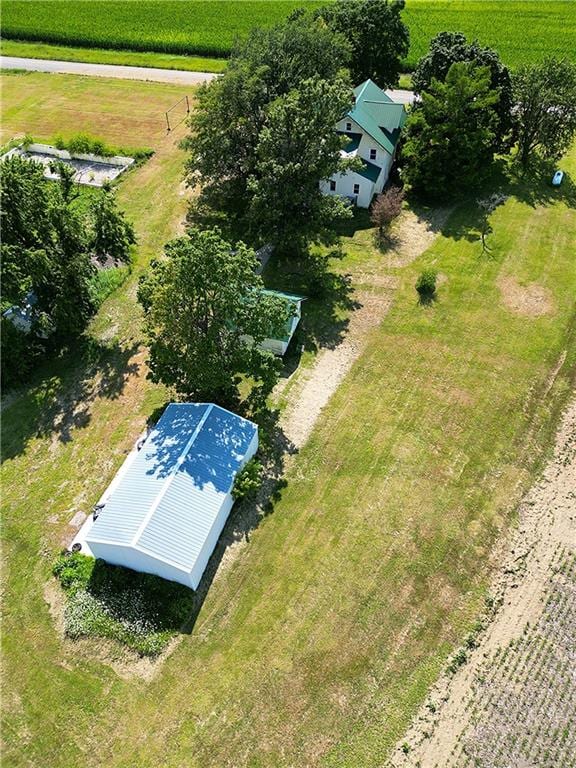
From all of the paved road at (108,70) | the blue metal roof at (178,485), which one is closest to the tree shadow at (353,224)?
the blue metal roof at (178,485)

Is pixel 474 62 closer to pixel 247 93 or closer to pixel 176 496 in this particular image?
pixel 247 93

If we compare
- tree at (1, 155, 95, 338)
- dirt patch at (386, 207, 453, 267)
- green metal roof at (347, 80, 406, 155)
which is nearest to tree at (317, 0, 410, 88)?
green metal roof at (347, 80, 406, 155)

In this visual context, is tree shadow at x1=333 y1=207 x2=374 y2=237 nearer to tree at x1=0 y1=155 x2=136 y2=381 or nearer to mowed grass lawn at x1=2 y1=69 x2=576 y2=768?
mowed grass lawn at x1=2 y1=69 x2=576 y2=768

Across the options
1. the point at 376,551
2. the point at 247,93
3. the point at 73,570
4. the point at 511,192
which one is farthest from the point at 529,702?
the point at 511,192

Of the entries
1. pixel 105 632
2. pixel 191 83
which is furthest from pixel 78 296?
pixel 191 83

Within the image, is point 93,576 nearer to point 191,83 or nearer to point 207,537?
point 207,537

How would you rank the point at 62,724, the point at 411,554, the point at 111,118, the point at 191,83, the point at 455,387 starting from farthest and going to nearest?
the point at 191,83 → the point at 111,118 → the point at 455,387 → the point at 411,554 → the point at 62,724
